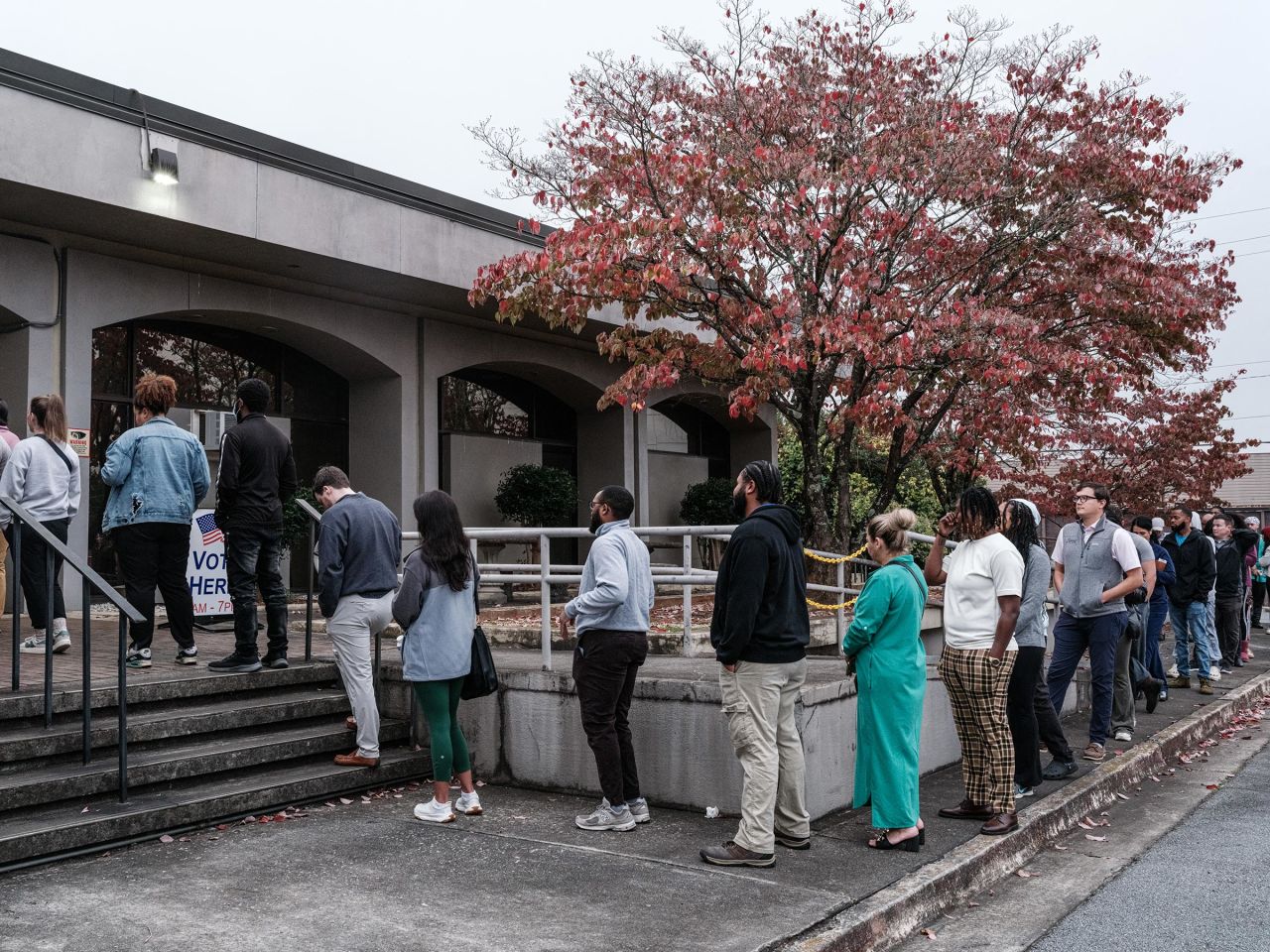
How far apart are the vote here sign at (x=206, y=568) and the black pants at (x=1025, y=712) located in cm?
625

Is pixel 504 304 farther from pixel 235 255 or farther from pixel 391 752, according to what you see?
pixel 391 752

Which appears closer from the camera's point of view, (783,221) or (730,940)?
(730,940)

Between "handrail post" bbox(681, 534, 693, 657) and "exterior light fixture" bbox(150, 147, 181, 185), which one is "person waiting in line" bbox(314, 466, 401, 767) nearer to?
"handrail post" bbox(681, 534, 693, 657)

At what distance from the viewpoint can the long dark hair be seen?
5832 mm

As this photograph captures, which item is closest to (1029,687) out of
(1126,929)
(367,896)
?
(1126,929)

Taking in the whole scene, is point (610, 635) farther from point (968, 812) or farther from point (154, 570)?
point (154, 570)

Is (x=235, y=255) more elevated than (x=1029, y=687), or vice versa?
(x=235, y=255)

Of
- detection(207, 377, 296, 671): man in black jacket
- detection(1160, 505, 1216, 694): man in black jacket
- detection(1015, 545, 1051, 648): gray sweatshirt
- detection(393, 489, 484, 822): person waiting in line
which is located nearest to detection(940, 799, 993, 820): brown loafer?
detection(1015, 545, 1051, 648): gray sweatshirt

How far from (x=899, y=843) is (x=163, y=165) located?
851cm

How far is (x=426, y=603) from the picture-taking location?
5.84 meters

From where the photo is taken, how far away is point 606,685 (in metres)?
5.71

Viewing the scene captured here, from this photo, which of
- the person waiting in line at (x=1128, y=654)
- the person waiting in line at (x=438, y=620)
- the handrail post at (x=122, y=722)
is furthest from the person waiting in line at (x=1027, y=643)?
the handrail post at (x=122, y=722)

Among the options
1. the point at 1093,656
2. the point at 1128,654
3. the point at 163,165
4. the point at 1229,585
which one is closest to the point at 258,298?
the point at 163,165

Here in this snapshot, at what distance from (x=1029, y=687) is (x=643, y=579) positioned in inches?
97.1
